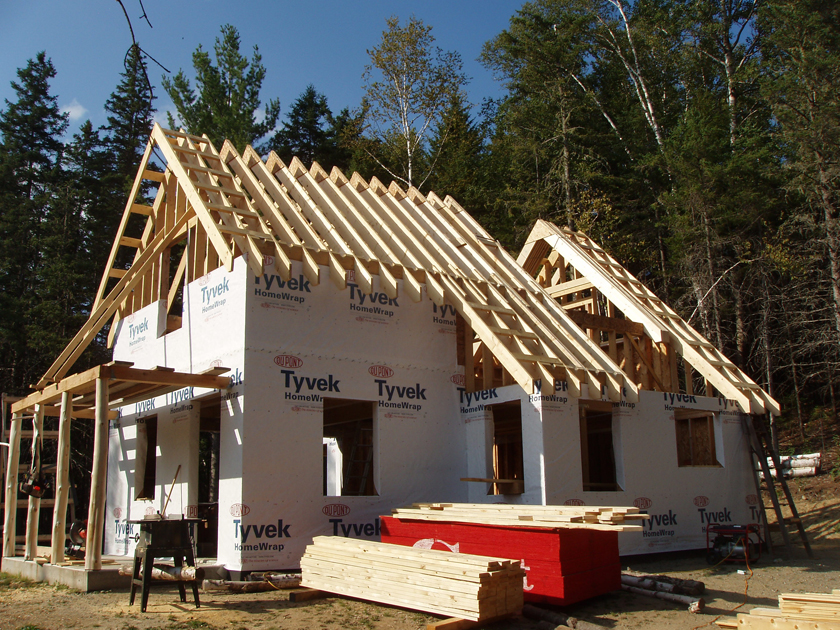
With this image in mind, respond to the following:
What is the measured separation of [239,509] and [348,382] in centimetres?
217

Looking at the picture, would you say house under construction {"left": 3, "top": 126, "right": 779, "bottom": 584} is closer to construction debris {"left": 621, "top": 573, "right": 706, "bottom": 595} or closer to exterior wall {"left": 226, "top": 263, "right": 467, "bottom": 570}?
exterior wall {"left": 226, "top": 263, "right": 467, "bottom": 570}

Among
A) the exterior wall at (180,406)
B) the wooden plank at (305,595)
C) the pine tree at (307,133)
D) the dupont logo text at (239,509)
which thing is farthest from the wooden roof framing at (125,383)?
the pine tree at (307,133)

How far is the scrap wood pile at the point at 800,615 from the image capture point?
15.9ft

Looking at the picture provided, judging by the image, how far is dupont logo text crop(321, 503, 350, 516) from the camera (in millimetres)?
8741

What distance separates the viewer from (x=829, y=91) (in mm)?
17672

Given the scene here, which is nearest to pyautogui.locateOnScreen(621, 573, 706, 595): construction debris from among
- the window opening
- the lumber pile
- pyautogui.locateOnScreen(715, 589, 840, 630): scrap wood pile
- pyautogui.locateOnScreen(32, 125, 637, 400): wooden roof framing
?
the lumber pile

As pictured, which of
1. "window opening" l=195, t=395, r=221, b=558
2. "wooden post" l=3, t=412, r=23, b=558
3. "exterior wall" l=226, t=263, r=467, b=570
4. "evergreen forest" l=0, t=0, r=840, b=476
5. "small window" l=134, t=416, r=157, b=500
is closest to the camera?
"exterior wall" l=226, t=263, r=467, b=570

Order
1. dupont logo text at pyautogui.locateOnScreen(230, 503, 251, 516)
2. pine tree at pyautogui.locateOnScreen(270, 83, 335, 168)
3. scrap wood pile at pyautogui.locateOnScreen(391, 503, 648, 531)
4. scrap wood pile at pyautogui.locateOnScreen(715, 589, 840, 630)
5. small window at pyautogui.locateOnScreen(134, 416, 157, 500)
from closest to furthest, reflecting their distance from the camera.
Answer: scrap wood pile at pyautogui.locateOnScreen(715, 589, 840, 630) → scrap wood pile at pyautogui.locateOnScreen(391, 503, 648, 531) → dupont logo text at pyautogui.locateOnScreen(230, 503, 251, 516) → small window at pyautogui.locateOnScreen(134, 416, 157, 500) → pine tree at pyautogui.locateOnScreen(270, 83, 335, 168)

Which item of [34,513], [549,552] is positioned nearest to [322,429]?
[549,552]

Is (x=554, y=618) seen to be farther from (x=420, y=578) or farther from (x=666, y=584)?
(x=666, y=584)

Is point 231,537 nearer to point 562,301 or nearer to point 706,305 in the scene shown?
point 562,301

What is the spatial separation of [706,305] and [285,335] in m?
13.7

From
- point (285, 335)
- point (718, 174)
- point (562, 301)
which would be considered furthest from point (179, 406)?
point (718, 174)

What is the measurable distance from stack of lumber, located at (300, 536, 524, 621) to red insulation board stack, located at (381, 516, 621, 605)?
0.49 m
